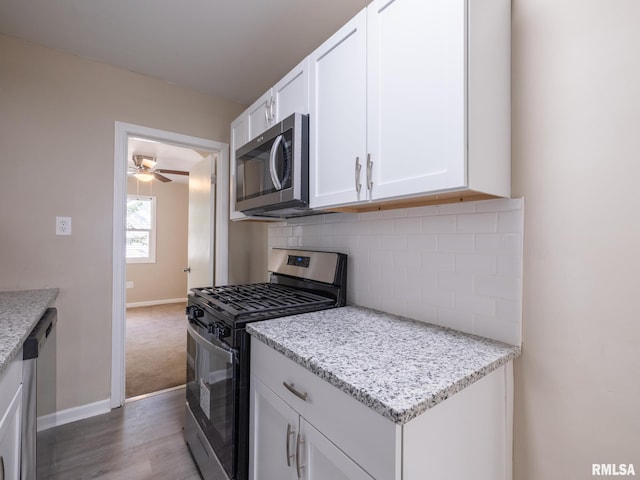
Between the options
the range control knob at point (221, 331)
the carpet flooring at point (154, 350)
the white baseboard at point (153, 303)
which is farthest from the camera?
the white baseboard at point (153, 303)

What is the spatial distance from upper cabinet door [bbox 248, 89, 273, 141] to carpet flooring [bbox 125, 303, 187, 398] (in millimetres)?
2181

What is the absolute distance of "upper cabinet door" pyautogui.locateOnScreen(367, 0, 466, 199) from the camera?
35.3 inches

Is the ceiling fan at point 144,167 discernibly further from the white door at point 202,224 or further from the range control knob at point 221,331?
the range control knob at point 221,331

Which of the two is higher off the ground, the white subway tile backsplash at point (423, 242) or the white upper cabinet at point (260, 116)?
the white upper cabinet at point (260, 116)

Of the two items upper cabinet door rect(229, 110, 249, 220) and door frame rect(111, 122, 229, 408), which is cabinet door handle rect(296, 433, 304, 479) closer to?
upper cabinet door rect(229, 110, 249, 220)

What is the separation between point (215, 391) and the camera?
139 centimetres

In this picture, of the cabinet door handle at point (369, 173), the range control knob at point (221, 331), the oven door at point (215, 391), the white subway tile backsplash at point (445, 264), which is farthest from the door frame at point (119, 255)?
the cabinet door handle at point (369, 173)

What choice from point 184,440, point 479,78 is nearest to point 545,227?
point 479,78

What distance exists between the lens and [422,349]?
0.98 meters

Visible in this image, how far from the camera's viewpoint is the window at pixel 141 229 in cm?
536

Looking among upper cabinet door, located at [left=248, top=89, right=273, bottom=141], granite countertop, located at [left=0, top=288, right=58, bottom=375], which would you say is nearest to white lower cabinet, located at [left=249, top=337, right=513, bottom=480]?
granite countertop, located at [left=0, top=288, right=58, bottom=375]

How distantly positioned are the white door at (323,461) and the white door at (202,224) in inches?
80.9

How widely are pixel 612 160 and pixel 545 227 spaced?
244 mm

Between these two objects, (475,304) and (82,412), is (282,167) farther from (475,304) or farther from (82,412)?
(82,412)
